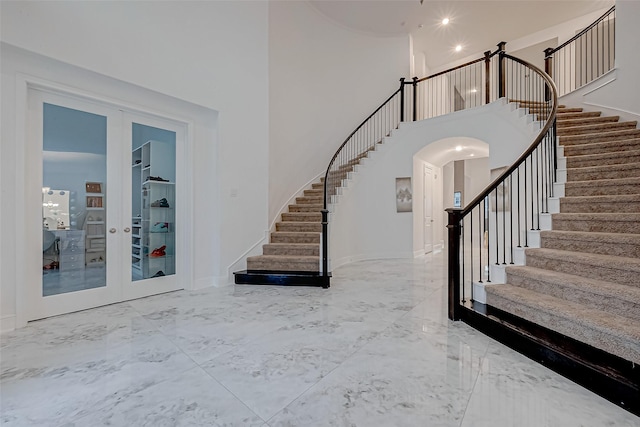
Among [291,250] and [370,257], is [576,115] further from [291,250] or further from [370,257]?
[291,250]

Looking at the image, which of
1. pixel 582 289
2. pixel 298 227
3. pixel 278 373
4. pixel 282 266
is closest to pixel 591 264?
pixel 582 289

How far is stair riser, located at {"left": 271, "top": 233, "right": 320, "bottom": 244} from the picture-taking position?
531cm

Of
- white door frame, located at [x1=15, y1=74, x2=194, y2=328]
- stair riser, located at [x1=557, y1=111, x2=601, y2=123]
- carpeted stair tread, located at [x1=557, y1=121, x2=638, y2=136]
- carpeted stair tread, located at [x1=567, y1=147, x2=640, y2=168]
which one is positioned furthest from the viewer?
stair riser, located at [x1=557, y1=111, x2=601, y2=123]

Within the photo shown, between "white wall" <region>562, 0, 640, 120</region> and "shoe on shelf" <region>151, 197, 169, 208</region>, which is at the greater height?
"white wall" <region>562, 0, 640, 120</region>

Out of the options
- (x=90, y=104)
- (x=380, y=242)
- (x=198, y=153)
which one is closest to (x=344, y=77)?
(x=380, y=242)

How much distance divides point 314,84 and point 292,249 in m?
4.27

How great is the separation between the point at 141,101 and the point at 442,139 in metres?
5.63

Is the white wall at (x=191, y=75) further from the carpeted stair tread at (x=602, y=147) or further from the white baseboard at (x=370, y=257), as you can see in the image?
the carpeted stair tread at (x=602, y=147)

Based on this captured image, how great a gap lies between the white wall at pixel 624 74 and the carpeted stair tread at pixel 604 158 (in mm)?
1681

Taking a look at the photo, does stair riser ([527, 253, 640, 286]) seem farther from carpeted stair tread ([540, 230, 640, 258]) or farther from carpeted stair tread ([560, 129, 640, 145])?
carpeted stair tread ([560, 129, 640, 145])

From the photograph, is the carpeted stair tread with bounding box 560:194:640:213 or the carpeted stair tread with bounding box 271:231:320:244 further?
the carpeted stair tread with bounding box 271:231:320:244

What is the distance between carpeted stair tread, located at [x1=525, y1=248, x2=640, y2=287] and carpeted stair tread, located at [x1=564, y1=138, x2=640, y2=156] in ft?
7.18

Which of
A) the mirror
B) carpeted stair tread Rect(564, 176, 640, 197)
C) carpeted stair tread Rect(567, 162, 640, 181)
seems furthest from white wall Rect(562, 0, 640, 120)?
the mirror

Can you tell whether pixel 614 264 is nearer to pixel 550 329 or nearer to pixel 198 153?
pixel 550 329
